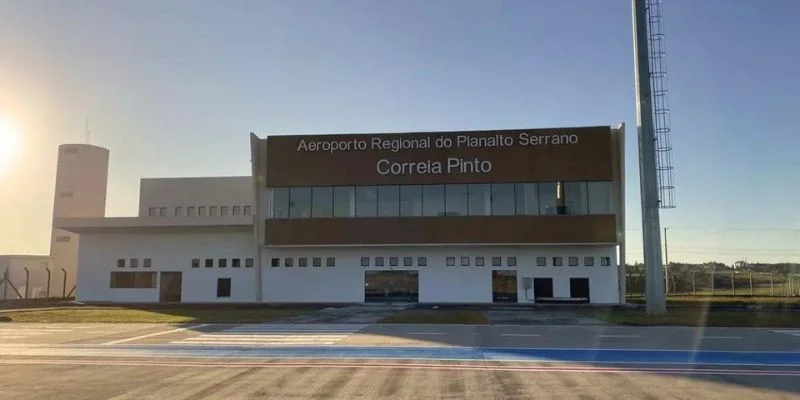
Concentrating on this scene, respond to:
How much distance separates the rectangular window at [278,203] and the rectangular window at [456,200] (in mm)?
10791

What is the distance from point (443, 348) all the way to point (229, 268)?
29.5 m

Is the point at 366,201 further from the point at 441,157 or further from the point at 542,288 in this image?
the point at 542,288

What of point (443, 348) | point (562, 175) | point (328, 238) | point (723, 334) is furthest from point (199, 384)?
point (562, 175)

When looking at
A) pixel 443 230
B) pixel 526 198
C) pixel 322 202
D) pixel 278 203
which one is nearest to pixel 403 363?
pixel 443 230

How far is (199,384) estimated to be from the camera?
35.4 feet

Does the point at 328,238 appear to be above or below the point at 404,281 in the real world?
above

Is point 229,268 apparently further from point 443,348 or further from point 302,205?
point 443,348

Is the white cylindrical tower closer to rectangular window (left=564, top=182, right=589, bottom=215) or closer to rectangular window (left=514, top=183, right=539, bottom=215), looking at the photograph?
rectangular window (left=514, top=183, right=539, bottom=215)

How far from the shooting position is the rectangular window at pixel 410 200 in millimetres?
39281

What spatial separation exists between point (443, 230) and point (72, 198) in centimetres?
3700

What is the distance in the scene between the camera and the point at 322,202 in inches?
1585

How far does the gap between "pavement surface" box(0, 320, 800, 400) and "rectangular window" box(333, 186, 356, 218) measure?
19066 millimetres

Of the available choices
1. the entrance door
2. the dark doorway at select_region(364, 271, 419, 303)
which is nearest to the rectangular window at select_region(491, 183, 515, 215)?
the dark doorway at select_region(364, 271, 419, 303)

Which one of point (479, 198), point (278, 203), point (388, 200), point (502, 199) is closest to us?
point (502, 199)
